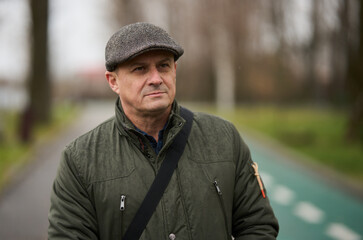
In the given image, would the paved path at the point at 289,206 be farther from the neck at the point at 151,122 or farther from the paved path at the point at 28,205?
the neck at the point at 151,122

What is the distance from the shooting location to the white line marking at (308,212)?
667cm

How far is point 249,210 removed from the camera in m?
2.53

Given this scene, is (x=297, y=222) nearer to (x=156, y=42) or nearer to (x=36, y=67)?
(x=156, y=42)

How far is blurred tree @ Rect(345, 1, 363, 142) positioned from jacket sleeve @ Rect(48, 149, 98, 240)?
39.5 feet

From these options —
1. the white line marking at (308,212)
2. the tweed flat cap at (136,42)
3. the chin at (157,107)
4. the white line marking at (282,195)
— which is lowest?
the white line marking at (282,195)

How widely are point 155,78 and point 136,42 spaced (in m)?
0.23

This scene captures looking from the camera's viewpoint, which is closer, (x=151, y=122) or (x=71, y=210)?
(x=71, y=210)

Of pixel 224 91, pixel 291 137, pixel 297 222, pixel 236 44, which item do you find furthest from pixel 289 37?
pixel 224 91

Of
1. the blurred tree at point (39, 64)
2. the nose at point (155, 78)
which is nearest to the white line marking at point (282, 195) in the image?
the nose at point (155, 78)

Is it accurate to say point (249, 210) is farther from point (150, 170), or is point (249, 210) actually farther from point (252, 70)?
point (252, 70)

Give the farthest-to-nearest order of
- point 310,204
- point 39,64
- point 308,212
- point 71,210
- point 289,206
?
point 39,64
point 310,204
point 289,206
point 308,212
point 71,210

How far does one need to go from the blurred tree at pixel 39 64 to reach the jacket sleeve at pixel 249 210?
19.2 m

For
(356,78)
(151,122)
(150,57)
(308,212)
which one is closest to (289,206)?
(308,212)

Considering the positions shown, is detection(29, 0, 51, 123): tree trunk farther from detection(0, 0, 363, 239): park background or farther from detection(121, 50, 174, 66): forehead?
detection(121, 50, 174, 66): forehead
